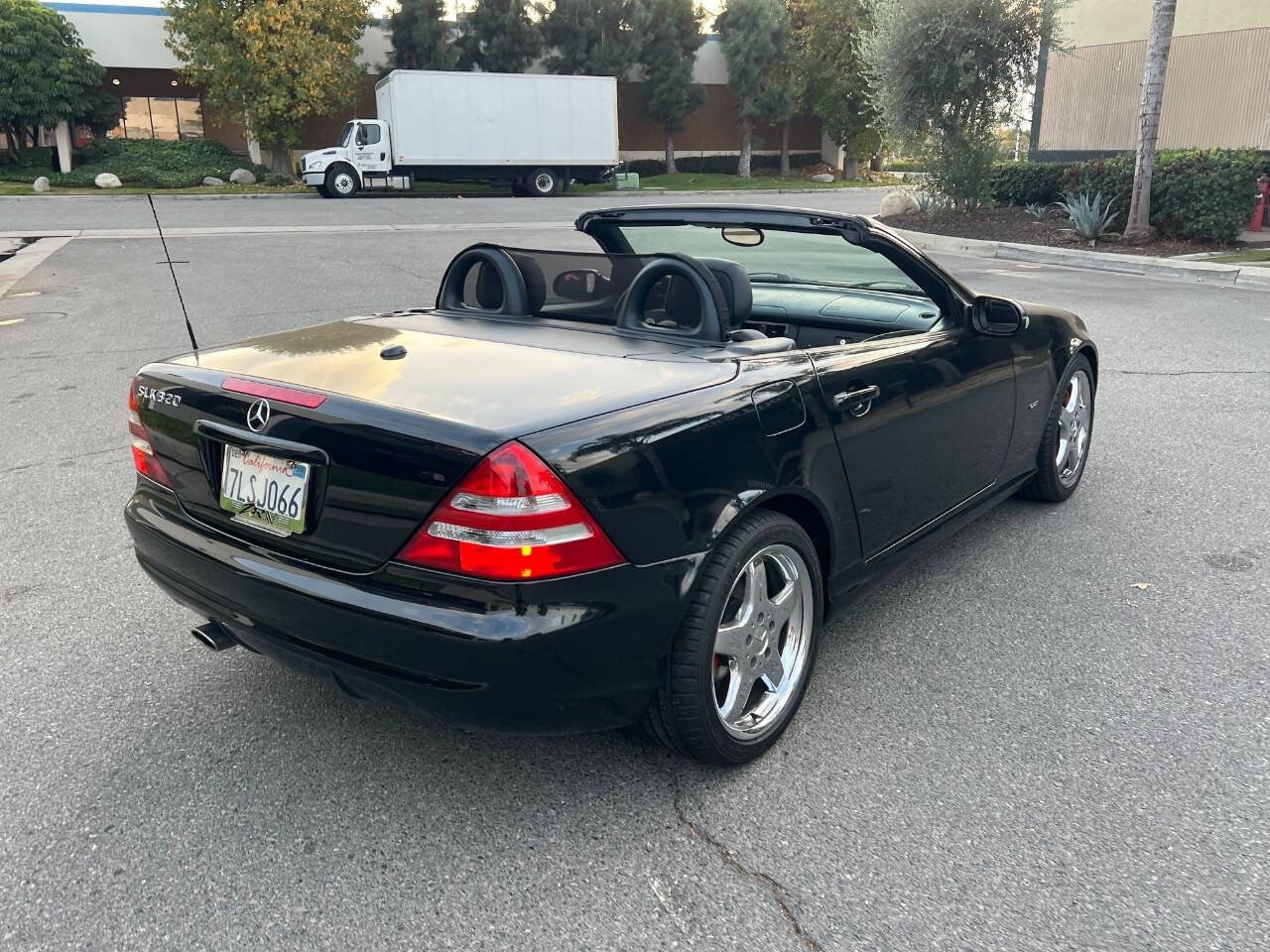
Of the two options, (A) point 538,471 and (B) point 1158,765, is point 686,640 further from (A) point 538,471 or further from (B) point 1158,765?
(B) point 1158,765

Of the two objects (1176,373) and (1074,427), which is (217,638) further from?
(1176,373)

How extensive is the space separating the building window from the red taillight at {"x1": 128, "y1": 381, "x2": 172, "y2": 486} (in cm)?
4385

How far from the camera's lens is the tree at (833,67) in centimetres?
4191

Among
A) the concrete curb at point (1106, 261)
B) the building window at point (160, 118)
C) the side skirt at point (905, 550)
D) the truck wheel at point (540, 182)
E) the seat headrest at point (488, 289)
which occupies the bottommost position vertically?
the side skirt at point (905, 550)

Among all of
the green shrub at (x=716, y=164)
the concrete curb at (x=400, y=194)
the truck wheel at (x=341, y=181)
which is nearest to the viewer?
the concrete curb at (x=400, y=194)

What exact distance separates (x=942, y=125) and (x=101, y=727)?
62.0 feet

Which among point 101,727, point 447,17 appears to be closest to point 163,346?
point 101,727

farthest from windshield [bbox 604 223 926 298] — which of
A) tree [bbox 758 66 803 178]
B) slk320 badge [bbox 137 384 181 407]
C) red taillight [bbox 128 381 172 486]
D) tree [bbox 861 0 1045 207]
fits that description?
tree [bbox 758 66 803 178]

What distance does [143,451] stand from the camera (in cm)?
300

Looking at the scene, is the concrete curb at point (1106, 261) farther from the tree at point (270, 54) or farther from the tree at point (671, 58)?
the tree at point (671, 58)

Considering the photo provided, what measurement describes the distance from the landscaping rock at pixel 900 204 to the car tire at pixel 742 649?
1955 cm

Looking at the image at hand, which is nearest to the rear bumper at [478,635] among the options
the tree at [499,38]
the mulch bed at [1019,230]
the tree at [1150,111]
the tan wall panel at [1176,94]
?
the mulch bed at [1019,230]

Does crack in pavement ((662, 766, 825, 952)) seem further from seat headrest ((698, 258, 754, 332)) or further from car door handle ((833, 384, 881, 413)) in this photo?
seat headrest ((698, 258, 754, 332))

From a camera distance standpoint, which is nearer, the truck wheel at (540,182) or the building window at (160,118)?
the truck wheel at (540,182)
